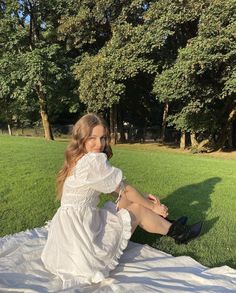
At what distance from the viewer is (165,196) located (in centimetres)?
787

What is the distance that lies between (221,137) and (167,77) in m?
6.35

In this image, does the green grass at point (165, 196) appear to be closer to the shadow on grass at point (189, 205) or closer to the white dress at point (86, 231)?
the shadow on grass at point (189, 205)

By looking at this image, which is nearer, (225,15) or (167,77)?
(225,15)

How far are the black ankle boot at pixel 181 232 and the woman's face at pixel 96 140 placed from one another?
1416mm

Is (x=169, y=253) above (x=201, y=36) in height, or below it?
below

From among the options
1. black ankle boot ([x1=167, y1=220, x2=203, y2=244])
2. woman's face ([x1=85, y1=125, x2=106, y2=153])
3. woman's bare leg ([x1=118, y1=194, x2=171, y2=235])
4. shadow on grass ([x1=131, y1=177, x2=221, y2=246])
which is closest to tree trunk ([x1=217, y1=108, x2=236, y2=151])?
shadow on grass ([x1=131, y1=177, x2=221, y2=246])

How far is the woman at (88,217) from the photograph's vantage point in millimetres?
3869

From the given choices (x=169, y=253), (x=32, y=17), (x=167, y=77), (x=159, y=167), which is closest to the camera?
(x=169, y=253)

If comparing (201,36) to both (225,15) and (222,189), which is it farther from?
(222,189)

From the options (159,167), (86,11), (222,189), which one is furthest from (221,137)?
(222,189)

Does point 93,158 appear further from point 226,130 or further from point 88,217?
point 226,130

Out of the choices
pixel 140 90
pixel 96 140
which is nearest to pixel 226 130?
pixel 140 90

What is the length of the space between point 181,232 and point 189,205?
7.14ft

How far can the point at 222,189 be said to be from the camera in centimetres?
880
